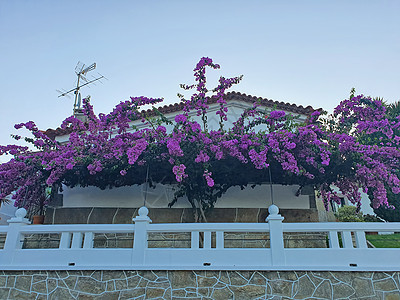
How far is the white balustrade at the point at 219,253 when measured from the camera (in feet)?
14.8

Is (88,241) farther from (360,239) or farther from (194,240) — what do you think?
(360,239)

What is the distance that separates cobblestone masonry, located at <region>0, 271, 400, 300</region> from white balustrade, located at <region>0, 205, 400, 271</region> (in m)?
0.11

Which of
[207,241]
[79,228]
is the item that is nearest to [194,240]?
[207,241]

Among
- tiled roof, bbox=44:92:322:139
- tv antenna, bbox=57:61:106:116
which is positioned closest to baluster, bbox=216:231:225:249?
tiled roof, bbox=44:92:322:139

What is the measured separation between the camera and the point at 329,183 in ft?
23.3

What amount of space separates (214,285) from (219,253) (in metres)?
0.47

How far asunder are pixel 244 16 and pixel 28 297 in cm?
718

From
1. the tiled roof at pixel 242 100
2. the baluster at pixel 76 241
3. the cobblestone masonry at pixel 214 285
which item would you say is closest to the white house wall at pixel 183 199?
the baluster at pixel 76 241

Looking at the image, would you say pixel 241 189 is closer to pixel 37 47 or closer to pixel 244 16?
pixel 244 16

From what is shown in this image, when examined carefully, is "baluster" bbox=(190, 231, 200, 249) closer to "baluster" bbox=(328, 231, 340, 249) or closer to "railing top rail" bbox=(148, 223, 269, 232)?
"railing top rail" bbox=(148, 223, 269, 232)

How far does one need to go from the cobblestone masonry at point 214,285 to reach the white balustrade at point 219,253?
0.36 ft

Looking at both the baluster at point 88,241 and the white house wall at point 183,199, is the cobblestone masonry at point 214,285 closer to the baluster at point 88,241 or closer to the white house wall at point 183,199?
the baluster at point 88,241

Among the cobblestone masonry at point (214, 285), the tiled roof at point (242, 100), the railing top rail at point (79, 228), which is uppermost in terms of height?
the tiled roof at point (242, 100)

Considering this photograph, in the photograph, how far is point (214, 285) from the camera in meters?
4.47
